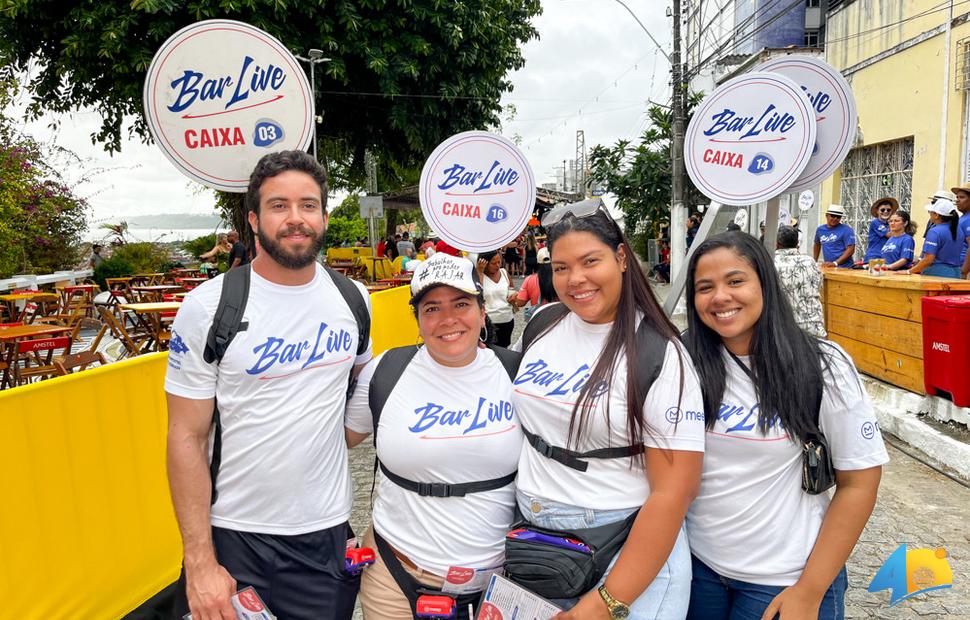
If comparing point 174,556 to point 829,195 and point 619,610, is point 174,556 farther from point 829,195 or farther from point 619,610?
point 829,195

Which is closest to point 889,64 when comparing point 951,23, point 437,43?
point 951,23

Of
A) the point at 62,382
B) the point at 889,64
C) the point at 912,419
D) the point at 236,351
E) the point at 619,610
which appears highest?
the point at 889,64

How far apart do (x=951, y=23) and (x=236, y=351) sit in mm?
14362

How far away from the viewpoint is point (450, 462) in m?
2.01

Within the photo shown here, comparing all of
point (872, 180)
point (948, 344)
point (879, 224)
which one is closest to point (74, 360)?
point (948, 344)

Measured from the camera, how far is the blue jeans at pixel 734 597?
6.18 ft

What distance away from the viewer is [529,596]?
72.1 inches

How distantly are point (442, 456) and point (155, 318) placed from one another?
8392 millimetres

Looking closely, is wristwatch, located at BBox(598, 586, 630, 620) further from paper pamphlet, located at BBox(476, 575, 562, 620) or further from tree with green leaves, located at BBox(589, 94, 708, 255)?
tree with green leaves, located at BBox(589, 94, 708, 255)

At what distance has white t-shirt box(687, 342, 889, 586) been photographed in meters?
1.83

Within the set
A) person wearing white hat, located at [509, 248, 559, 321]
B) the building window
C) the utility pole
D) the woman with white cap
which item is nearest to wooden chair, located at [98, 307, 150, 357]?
person wearing white hat, located at [509, 248, 559, 321]

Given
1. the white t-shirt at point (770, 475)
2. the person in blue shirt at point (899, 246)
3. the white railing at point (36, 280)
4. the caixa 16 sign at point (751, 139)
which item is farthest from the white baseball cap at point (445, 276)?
the white railing at point (36, 280)

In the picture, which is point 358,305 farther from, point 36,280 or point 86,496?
point 36,280

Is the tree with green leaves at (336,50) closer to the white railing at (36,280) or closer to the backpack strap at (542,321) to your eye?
the white railing at (36,280)
